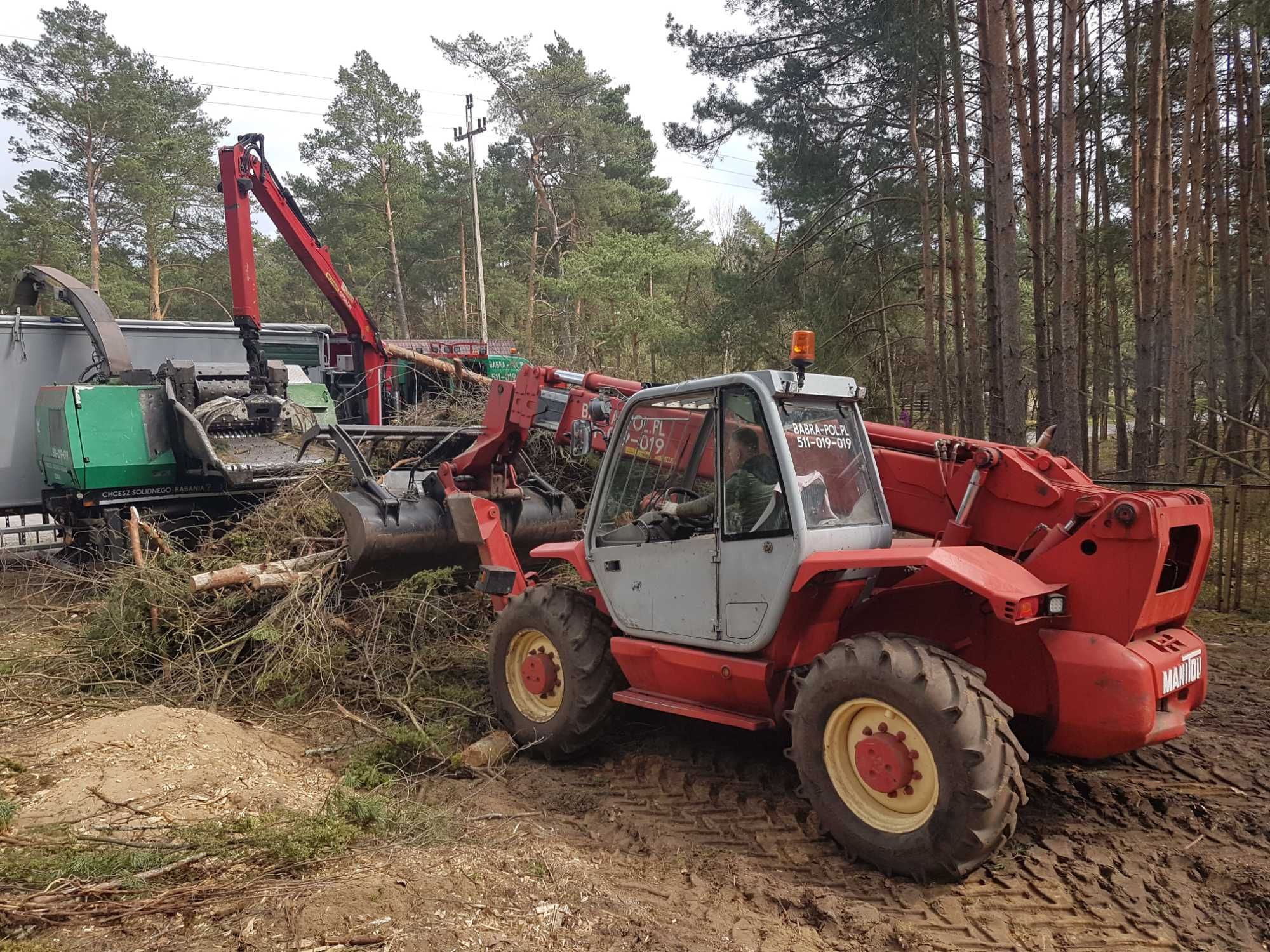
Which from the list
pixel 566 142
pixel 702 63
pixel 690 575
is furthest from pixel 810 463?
pixel 566 142

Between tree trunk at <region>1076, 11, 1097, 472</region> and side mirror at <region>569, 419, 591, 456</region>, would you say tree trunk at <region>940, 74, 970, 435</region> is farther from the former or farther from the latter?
side mirror at <region>569, 419, 591, 456</region>

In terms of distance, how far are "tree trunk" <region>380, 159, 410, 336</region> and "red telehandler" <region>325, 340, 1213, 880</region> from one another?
29074 millimetres

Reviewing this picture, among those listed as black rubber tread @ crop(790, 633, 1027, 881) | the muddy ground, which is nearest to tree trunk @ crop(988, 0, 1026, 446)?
the muddy ground

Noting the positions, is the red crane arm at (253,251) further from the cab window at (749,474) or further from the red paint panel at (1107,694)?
the red paint panel at (1107,694)

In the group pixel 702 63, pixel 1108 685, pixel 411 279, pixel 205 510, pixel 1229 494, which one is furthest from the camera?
pixel 411 279

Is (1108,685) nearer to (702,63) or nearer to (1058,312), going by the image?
(1058,312)

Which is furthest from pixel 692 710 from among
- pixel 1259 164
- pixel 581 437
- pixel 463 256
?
pixel 463 256

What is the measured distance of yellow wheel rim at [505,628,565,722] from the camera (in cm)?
504

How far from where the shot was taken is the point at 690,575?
14.4ft

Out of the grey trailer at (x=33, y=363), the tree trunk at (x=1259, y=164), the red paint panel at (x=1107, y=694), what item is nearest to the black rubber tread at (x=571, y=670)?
the red paint panel at (x=1107, y=694)

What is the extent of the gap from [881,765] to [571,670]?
1864mm

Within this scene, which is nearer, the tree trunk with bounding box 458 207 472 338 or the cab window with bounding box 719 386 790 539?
the cab window with bounding box 719 386 790 539

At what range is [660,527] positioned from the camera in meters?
4.64

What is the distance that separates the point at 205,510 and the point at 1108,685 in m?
8.52
